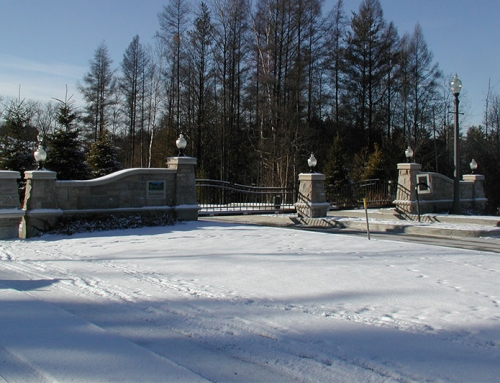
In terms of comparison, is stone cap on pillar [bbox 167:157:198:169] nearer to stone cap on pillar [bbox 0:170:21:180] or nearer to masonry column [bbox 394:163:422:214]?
stone cap on pillar [bbox 0:170:21:180]

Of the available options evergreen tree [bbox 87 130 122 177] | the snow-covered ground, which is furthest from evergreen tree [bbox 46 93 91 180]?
the snow-covered ground

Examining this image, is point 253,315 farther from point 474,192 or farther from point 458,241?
point 474,192

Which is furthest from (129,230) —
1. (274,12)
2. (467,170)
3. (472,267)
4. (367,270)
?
(467,170)

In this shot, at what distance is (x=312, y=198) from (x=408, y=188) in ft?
12.5

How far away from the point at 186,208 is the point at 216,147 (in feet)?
72.1

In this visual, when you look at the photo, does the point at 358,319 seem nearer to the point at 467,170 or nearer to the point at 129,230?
the point at 129,230

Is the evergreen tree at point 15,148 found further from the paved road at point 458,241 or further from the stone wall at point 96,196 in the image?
the paved road at point 458,241

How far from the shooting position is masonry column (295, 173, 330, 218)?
704 inches

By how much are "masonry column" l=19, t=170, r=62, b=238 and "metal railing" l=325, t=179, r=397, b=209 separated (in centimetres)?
1315

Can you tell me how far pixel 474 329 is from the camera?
15.4 feet

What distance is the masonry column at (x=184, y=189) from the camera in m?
14.6

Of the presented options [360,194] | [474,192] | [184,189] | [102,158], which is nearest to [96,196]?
[184,189]

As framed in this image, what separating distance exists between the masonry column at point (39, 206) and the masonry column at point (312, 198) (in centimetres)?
900

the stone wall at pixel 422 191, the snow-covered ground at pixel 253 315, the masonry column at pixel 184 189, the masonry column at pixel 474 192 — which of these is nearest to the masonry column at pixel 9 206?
the snow-covered ground at pixel 253 315
